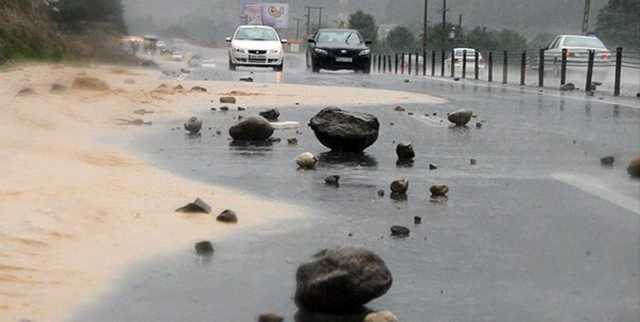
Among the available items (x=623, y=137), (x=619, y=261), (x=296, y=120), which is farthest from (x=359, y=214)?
(x=296, y=120)

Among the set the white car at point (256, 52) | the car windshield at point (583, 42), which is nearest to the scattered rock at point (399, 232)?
the white car at point (256, 52)

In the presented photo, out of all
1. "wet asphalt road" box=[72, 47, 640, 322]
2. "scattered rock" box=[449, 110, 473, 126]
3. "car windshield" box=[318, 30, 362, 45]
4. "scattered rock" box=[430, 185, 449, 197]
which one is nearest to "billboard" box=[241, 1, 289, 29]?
"car windshield" box=[318, 30, 362, 45]

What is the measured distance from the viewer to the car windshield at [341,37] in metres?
34.4

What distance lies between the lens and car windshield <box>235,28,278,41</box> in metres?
33.6

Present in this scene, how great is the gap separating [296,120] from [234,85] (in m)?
8.83

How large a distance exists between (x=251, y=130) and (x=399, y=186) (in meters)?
3.49

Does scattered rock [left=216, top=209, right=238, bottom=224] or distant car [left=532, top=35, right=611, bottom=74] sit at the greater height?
scattered rock [left=216, top=209, right=238, bottom=224]

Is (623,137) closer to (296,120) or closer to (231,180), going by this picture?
(296,120)

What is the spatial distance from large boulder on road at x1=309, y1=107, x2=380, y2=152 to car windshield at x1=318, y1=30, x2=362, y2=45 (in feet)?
82.9

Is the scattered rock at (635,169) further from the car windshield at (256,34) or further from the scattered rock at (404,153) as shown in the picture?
the car windshield at (256,34)

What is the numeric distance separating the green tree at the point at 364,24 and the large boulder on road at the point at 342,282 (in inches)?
4621

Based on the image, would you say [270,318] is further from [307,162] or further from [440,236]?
[307,162]

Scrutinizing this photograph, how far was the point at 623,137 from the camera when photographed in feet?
35.6

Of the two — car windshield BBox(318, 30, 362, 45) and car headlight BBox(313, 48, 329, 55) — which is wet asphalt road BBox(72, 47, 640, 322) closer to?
car headlight BBox(313, 48, 329, 55)
